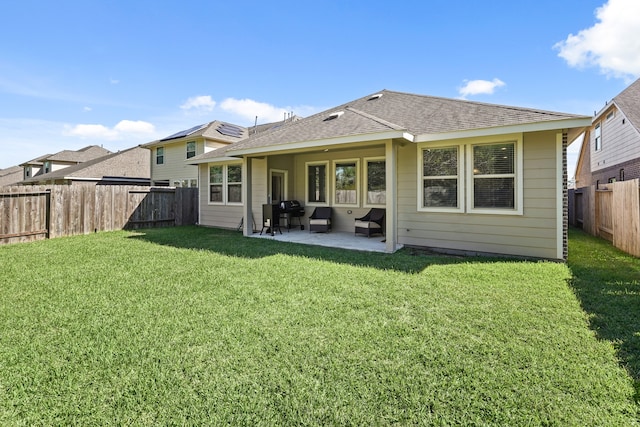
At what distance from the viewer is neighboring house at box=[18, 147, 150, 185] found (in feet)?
73.7

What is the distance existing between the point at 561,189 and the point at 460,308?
3961 millimetres

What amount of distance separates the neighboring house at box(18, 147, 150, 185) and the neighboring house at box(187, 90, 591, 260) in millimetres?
19150

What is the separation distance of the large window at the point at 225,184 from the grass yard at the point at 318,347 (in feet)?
20.8

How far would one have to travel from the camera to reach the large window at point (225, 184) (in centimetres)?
1121

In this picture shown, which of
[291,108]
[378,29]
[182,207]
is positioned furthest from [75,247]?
[291,108]

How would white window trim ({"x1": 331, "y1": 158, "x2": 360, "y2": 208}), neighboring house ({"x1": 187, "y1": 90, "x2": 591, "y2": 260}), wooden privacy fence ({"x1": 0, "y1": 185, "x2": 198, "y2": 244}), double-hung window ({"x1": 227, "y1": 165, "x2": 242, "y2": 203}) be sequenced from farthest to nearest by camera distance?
double-hung window ({"x1": 227, "y1": 165, "x2": 242, "y2": 203}) → white window trim ({"x1": 331, "y1": 158, "x2": 360, "y2": 208}) → wooden privacy fence ({"x1": 0, "y1": 185, "x2": 198, "y2": 244}) → neighboring house ({"x1": 187, "y1": 90, "x2": 591, "y2": 260})

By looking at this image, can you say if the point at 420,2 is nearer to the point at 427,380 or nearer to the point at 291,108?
the point at 427,380

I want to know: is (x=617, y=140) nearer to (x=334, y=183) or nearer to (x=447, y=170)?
(x=447, y=170)

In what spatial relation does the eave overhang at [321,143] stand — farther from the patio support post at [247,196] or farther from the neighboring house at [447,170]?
the patio support post at [247,196]

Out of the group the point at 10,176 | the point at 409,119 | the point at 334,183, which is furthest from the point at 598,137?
the point at 10,176

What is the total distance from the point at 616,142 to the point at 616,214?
890cm

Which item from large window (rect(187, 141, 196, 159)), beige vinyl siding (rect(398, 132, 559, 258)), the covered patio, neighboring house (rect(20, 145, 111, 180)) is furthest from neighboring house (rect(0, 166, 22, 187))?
beige vinyl siding (rect(398, 132, 559, 258))

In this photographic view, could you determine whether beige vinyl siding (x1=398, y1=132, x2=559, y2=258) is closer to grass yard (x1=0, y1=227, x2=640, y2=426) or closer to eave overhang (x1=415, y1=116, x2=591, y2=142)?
eave overhang (x1=415, y1=116, x2=591, y2=142)

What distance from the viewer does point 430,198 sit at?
717 cm
